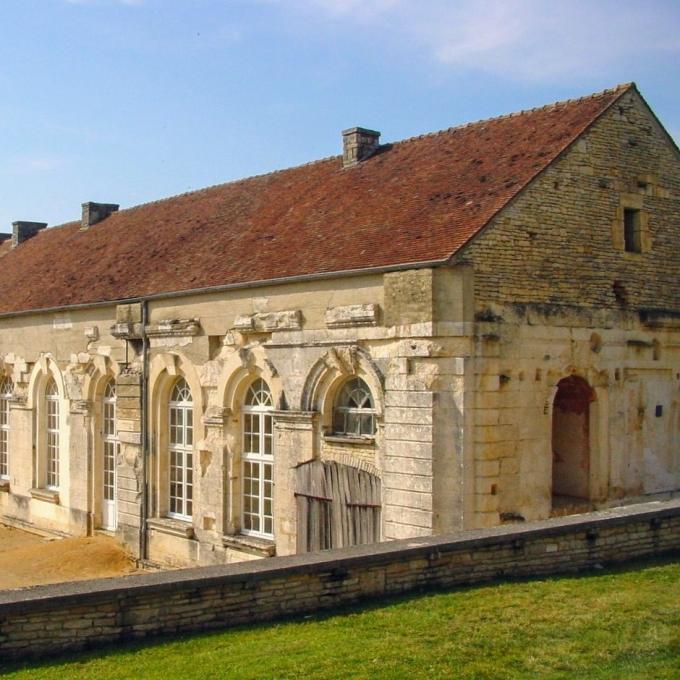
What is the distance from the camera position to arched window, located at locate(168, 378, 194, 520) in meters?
18.5

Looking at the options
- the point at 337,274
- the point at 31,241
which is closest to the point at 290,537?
the point at 337,274

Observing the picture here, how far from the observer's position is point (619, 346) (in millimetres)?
15633

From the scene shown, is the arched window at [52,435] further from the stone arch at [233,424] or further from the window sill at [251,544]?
the window sill at [251,544]

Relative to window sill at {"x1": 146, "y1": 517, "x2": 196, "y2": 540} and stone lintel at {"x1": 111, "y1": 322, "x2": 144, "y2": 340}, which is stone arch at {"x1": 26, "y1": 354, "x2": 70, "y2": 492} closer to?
stone lintel at {"x1": 111, "y1": 322, "x2": 144, "y2": 340}

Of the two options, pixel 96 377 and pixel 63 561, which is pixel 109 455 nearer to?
pixel 96 377

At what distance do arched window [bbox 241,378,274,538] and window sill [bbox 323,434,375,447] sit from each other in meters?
1.63

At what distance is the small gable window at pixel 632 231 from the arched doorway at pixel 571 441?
2568 mm

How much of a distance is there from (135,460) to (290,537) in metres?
4.71

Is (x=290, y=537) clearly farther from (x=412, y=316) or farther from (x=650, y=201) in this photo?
(x=650, y=201)

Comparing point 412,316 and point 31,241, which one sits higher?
point 31,241

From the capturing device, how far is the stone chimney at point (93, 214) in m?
27.5

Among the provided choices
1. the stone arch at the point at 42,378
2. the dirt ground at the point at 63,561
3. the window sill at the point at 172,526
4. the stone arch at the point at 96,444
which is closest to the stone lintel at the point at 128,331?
the stone arch at the point at 96,444

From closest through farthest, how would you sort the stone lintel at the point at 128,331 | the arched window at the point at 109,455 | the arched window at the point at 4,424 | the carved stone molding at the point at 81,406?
the stone lintel at the point at 128,331 < the arched window at the point at 109,455 < the carved stone molding at the point at 81,406 < the arched window at the point at 4,424

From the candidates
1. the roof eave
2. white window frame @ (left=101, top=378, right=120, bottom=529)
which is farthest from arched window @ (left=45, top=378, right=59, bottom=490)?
white window frame @ (left=101, top=378, right=120, bottom=529)
